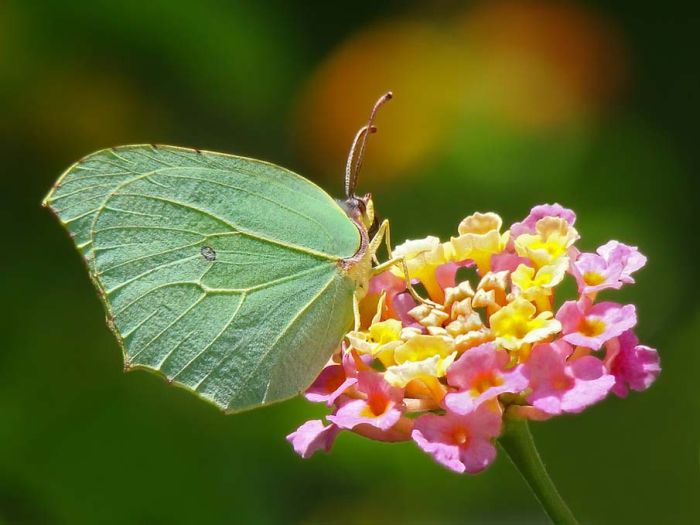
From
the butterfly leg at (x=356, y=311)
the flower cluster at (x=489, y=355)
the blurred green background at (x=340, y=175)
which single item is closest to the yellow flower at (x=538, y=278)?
the flower cluster at (x=489, y=355)

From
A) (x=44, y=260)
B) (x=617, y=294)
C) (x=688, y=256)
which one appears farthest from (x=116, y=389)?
(x=688, y=256)

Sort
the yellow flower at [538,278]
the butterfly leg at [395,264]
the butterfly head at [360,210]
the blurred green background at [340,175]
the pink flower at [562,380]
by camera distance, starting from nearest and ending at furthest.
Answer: the pink flower at [562,380] → the yellow flower at [538,278] → the butterfly leg at [395,264] → the butterfly head at [360,210] → the blurred green background at [340,175]

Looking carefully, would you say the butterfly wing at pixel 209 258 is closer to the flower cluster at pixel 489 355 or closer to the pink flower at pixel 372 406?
the flower cluster at pixel 489 355

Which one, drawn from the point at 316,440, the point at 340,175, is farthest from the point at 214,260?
the point at 340,175

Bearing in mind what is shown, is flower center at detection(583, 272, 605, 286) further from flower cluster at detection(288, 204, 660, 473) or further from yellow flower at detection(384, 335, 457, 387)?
yellow flower at detection(384, 335, 457, 387)

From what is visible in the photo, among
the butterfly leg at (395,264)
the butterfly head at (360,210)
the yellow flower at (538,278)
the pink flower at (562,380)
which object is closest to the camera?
the pink flower at (562,380)

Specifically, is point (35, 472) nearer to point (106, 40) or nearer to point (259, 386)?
point (259, 386)

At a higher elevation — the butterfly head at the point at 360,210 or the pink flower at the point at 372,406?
the butterfly head at the point at 360,210
